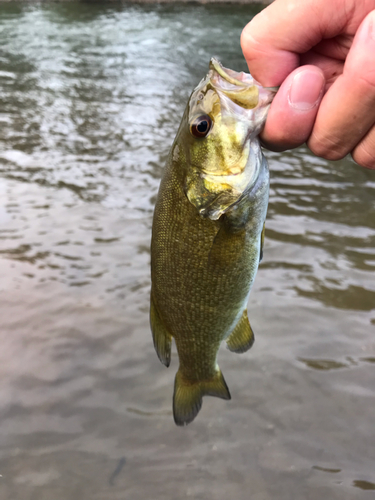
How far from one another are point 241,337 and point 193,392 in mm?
401

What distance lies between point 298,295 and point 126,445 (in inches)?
90.6

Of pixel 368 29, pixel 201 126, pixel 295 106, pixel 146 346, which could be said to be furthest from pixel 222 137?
pixel 146 346

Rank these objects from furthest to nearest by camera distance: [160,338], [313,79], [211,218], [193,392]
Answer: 1. [193,392]
2. [160,338]
3. [211,218]
4. [313,79]

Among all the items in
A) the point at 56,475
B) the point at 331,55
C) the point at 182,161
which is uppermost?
the point at 331,55

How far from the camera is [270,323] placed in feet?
14.1

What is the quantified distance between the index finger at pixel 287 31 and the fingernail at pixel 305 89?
0.55ft

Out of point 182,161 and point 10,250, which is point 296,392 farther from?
point 10,250

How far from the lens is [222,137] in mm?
1555

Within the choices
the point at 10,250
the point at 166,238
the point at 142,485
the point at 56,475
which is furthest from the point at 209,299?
the point at 10,250

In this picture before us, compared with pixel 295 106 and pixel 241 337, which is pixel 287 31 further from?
pixel 241 337

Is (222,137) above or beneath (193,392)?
above

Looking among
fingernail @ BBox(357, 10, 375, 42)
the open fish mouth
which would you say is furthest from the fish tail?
fingernail @ BBox(357, 10, 375, 42)

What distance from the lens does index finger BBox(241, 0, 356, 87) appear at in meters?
1.41

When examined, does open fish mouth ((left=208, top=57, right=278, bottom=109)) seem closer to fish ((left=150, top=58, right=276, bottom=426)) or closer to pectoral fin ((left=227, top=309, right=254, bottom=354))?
fish ((left=150, top=58, right=276, bottom=426))
